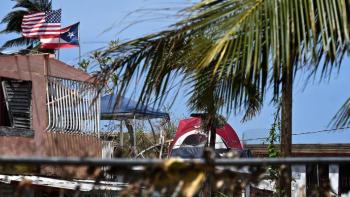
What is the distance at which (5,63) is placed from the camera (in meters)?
20.8

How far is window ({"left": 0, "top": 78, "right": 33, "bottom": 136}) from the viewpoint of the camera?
2089cm

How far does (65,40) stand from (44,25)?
4.59 feet

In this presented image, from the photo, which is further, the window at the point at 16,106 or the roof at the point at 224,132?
the roof at the point at 224,132

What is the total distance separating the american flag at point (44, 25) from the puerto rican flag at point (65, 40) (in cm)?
27

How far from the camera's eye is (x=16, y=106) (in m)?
21.2

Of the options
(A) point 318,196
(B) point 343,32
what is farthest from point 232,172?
(B) point 343,32

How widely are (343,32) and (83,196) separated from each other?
2.09 meters

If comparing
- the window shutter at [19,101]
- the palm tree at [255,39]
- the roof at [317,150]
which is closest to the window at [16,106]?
the window shutter at [19,101]

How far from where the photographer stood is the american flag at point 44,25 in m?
26.0

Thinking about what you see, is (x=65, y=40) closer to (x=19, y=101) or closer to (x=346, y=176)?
(x=19, y=101)

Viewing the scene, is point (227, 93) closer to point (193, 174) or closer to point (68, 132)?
point (193, 174)

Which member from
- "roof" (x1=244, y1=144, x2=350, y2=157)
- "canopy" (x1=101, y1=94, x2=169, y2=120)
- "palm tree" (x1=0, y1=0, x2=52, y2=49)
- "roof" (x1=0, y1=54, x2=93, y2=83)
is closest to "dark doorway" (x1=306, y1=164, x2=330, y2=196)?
"canopy" (x1=101, y1=94, x2=169, y2=120)

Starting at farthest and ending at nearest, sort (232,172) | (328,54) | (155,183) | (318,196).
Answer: (328,54)
(318,196)
(232,172)
(155,183)

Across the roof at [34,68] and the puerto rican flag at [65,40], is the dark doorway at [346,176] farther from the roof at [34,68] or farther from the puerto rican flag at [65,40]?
the puerto rican flag at [65,40]
